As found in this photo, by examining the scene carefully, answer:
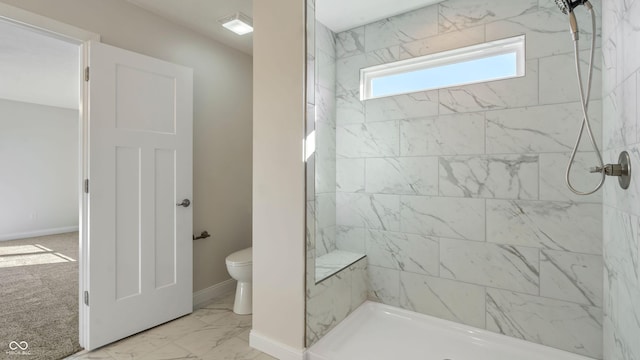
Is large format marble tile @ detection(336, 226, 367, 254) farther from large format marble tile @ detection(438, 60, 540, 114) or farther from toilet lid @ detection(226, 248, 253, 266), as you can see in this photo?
large format marble tile @ detection(438, 60, 540, 114)

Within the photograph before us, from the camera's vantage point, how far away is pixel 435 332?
6.83 ft

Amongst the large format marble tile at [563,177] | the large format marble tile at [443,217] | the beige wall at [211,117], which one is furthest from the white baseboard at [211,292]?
the large format marble tile at [563,177]

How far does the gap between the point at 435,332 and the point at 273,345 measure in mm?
1137

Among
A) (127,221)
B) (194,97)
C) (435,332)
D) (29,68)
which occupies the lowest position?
(435,332)

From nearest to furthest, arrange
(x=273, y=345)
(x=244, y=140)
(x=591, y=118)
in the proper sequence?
1. (x=591, y=118)
2. (x=273, y=345)
3. (x=244, y=140)

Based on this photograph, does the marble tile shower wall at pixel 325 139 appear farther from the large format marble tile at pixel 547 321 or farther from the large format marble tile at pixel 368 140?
the large format marble tile at pixel 547 321

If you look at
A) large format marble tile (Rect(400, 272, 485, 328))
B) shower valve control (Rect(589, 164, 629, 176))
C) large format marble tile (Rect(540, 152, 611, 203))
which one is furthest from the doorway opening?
large format marble tile (Rect(540, 152, 611, 203))

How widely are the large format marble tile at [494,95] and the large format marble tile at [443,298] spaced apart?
4.13ft

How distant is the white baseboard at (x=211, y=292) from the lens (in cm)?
263

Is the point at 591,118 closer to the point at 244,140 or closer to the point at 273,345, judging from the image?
the point at 273,345

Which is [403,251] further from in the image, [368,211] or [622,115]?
[622,115]

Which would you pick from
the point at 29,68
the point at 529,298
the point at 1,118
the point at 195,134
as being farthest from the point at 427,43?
the point at 1,118

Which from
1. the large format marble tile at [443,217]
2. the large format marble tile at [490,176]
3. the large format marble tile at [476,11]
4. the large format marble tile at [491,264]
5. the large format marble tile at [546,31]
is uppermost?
the large format marble tile at [476,11]

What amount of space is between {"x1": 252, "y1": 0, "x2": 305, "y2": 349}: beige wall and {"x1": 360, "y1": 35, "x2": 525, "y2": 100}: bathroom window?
942mm
